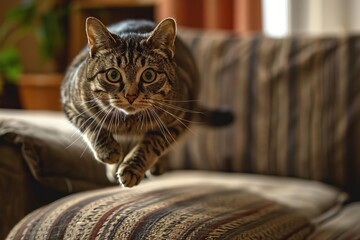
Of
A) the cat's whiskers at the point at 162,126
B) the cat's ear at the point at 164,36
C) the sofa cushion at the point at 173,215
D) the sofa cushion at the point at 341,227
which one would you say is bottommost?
the sofa cushion at the point at 341,227

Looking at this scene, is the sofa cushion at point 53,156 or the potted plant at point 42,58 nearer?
the sofa cushion at point 53,156

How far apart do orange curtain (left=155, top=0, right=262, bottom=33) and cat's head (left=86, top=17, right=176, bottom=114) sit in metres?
1.36

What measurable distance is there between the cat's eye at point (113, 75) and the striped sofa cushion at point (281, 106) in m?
0.86

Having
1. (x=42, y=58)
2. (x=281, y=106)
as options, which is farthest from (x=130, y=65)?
(x=42, y=58)

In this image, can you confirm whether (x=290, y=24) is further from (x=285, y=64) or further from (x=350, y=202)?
(x=350, y=202)

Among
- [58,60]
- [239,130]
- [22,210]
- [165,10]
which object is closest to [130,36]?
[22,210]

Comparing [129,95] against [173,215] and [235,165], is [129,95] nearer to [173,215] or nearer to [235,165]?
[173,215]

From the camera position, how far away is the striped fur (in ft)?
3.47

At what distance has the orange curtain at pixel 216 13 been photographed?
2.40m

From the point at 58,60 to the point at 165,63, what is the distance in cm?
200

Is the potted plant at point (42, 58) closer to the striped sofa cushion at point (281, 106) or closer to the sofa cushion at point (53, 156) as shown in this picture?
the striped sofa cushion at point (281, 106)

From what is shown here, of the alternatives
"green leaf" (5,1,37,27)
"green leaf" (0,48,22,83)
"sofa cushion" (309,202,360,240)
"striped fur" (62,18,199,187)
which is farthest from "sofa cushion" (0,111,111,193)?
"green leaf" (5,1,37,27)

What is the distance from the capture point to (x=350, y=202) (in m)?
1.93

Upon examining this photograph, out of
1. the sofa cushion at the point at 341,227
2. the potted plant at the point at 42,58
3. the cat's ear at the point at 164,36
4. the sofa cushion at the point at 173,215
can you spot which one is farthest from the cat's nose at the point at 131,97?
the potted plant at the point at 42,58
